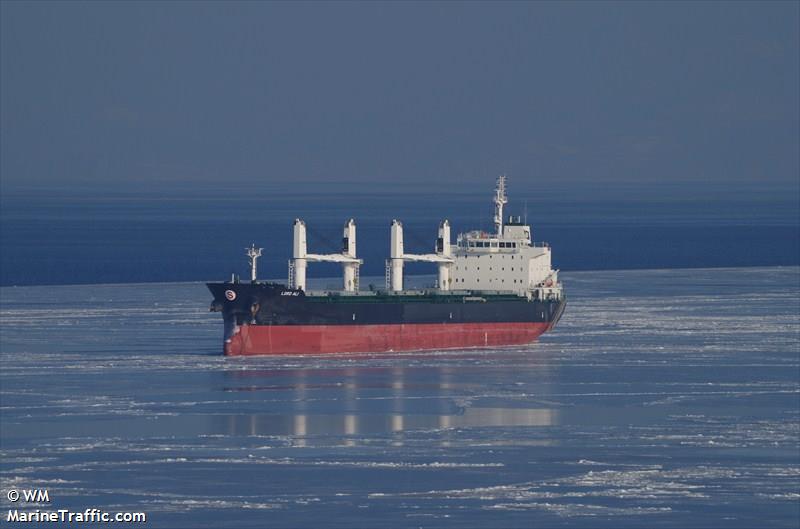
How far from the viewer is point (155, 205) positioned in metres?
168

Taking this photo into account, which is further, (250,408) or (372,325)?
A: (372,325)

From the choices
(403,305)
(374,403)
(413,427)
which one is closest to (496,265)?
(403,305)

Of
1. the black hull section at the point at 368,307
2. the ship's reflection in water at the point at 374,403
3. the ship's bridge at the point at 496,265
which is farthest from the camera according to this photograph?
the ship's bridge at the point at 496,265

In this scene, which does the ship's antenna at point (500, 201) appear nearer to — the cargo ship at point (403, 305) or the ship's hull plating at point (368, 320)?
the cargo ship at point (403, 305)

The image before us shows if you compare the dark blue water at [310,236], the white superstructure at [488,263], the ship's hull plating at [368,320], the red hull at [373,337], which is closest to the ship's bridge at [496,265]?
the white superstructure at [488,263]

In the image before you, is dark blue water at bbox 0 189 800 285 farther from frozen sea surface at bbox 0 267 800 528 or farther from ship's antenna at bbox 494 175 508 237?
frozen sea surface at bbox 0 267 800 528

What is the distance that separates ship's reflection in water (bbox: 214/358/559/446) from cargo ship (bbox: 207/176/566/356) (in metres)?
3.04

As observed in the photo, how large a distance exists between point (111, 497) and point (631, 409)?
1063cm

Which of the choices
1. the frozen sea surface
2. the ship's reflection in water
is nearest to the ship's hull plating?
the frozen sea surface

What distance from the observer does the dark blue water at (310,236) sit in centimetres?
6888

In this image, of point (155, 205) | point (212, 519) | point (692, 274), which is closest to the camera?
point (212, 519)

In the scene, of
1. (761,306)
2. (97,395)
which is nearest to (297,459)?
(97,395)

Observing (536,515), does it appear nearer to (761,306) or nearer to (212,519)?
(212,519)

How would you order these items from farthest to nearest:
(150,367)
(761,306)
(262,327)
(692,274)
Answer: (692,274) < (761,306) < (262,327) < (150,367)
